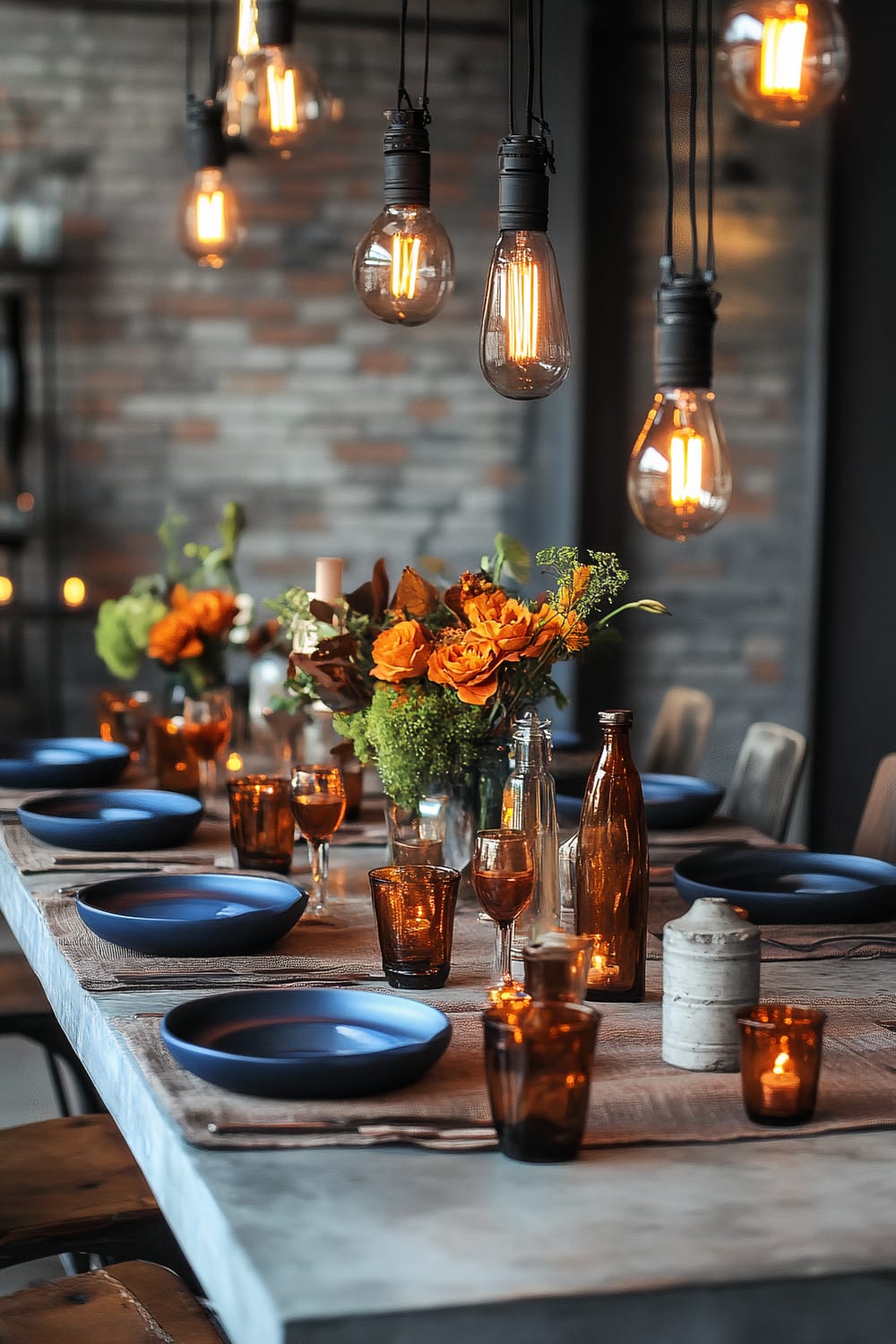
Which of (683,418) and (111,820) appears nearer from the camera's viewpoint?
(683,418)

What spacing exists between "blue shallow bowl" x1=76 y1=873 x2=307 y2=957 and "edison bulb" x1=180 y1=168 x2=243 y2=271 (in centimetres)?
205

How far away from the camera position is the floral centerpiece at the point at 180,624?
9.30 feet

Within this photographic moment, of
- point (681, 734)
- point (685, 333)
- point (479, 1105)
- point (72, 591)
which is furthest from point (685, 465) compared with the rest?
point (72, 591)

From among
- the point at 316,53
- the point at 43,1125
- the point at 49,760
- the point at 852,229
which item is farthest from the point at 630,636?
the point at 43,1125

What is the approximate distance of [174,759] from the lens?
2.54 meters

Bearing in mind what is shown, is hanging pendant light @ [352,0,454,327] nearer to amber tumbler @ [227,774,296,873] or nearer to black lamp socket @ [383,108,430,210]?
black lamp socket @ [383,108,430,210]

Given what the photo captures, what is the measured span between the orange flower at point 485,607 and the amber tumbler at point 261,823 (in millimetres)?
368

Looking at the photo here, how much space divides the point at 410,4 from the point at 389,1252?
14.7 feet

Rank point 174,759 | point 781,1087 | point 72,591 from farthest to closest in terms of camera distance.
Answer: point 72,591, point 174,759, point 781,1087

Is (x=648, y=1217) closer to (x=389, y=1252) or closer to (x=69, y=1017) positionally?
(x=389, y=1252)

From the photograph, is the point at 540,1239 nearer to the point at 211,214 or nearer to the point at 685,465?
the point at 685,465

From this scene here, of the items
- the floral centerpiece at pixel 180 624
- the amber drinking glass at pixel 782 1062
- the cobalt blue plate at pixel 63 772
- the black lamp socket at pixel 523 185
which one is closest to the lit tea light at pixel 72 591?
the floral centerpiece at pixel 180 624

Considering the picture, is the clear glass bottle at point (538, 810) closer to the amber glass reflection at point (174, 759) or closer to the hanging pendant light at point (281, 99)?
the amber glass reflection at point (174, 759)

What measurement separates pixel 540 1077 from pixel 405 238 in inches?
45.3
